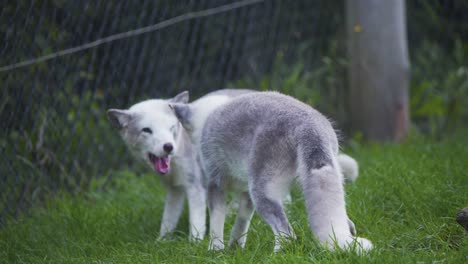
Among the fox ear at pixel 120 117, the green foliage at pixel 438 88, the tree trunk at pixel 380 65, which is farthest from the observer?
the green foliage at pixel 438 88

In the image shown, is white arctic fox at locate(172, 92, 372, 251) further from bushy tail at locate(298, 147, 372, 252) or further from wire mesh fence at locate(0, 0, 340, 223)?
wire mesh fence at locate(0, 0, 340, 223)

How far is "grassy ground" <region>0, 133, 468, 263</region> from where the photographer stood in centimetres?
332

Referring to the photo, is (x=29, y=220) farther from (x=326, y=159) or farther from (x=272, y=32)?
(x=272, y=32)

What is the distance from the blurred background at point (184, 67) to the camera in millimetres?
5211

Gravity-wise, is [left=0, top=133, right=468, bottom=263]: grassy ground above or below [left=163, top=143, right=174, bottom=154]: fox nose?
below

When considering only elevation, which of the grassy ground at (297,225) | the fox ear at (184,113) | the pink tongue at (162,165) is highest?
the fox ear at (184,113)

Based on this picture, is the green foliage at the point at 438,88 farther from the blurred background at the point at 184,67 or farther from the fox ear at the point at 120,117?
the fox ear at the point at 120,117

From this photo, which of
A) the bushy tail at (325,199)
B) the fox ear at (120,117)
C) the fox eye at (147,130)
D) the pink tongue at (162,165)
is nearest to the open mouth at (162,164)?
the pink tongue at (162,165)

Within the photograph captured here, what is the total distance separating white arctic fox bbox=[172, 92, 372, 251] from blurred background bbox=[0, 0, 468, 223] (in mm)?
1863

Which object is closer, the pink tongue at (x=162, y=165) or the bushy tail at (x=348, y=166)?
the bushy tail at (x=348, y=166)

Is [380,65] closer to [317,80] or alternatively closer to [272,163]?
[317,80]

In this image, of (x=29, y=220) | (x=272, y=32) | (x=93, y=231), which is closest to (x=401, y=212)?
(x=93, y=231)

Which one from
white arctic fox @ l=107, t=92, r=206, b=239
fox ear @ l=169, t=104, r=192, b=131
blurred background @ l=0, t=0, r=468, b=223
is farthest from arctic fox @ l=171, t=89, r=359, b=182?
blurred background @ l=0, t=0, r=468, b=223

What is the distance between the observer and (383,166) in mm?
4895
